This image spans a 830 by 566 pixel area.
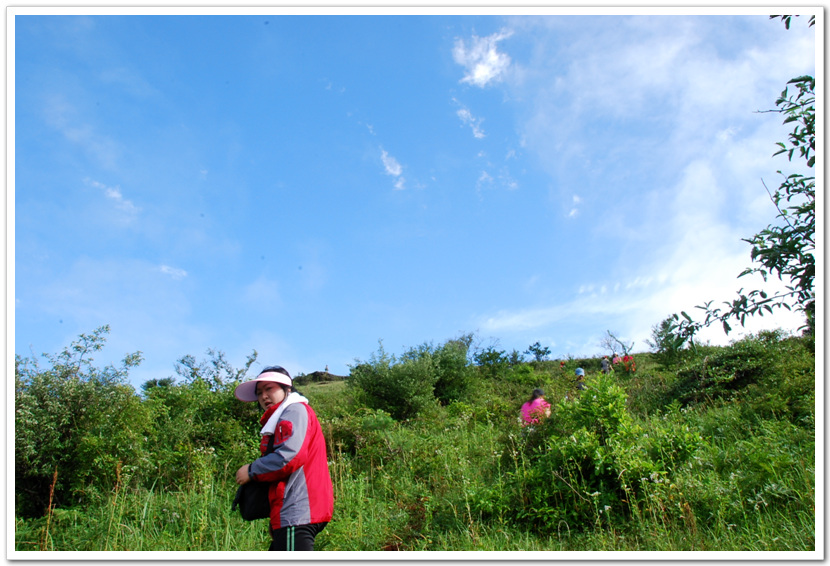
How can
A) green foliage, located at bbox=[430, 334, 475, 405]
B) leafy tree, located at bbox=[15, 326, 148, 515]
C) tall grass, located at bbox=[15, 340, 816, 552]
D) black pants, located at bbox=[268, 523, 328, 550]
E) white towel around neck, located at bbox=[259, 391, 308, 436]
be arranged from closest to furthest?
black pants, located at bbox=[268, 523, 328, 550], white towel around neck, located at bbox=[259, 391, 308, 436], tall grass, located at bbox=[15, 340, 816, 552], leafy tree, located at bbox=[15, 326, 148, 515], green foliage, located at bbox=[430, 334, 475, 405]

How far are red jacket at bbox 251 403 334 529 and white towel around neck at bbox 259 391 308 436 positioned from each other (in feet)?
0.14

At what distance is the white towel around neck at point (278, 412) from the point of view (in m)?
3.31

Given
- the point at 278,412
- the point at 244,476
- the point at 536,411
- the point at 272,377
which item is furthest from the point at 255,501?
the point at 536,411

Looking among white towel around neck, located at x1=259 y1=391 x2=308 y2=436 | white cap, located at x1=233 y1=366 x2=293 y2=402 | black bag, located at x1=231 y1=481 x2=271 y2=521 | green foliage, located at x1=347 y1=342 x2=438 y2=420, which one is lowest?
black bag, located at x1=231 y1=481 x2=271 y2=521

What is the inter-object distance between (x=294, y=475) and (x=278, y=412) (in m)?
0.44

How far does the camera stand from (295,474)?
3.23 m

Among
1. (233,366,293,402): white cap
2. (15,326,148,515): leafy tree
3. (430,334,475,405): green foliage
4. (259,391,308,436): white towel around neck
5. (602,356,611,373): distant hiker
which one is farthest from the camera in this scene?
(602,356,611,373): distant hiker

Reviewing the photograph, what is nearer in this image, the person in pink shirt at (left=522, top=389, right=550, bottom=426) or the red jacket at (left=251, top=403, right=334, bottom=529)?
the red jacket at (left=251, top=403, right=334, bottom=529)

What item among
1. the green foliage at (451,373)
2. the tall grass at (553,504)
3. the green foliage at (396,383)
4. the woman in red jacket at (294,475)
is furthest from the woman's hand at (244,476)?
the green foliage at (451,373)

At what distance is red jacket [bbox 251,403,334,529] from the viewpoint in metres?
3.12

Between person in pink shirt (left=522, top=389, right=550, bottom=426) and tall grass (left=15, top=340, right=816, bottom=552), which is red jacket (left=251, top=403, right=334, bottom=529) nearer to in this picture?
tall grass (left=15, top=340, right=816, bottom=552)

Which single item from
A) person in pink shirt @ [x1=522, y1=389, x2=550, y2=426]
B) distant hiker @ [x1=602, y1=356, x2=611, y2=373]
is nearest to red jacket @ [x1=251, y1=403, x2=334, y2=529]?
person in pink shirt @ [x1=522, y1=389, x2=550, y2=426]

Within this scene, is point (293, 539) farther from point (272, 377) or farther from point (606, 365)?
point (606, 365)

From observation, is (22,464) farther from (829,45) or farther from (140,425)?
(829,45)
